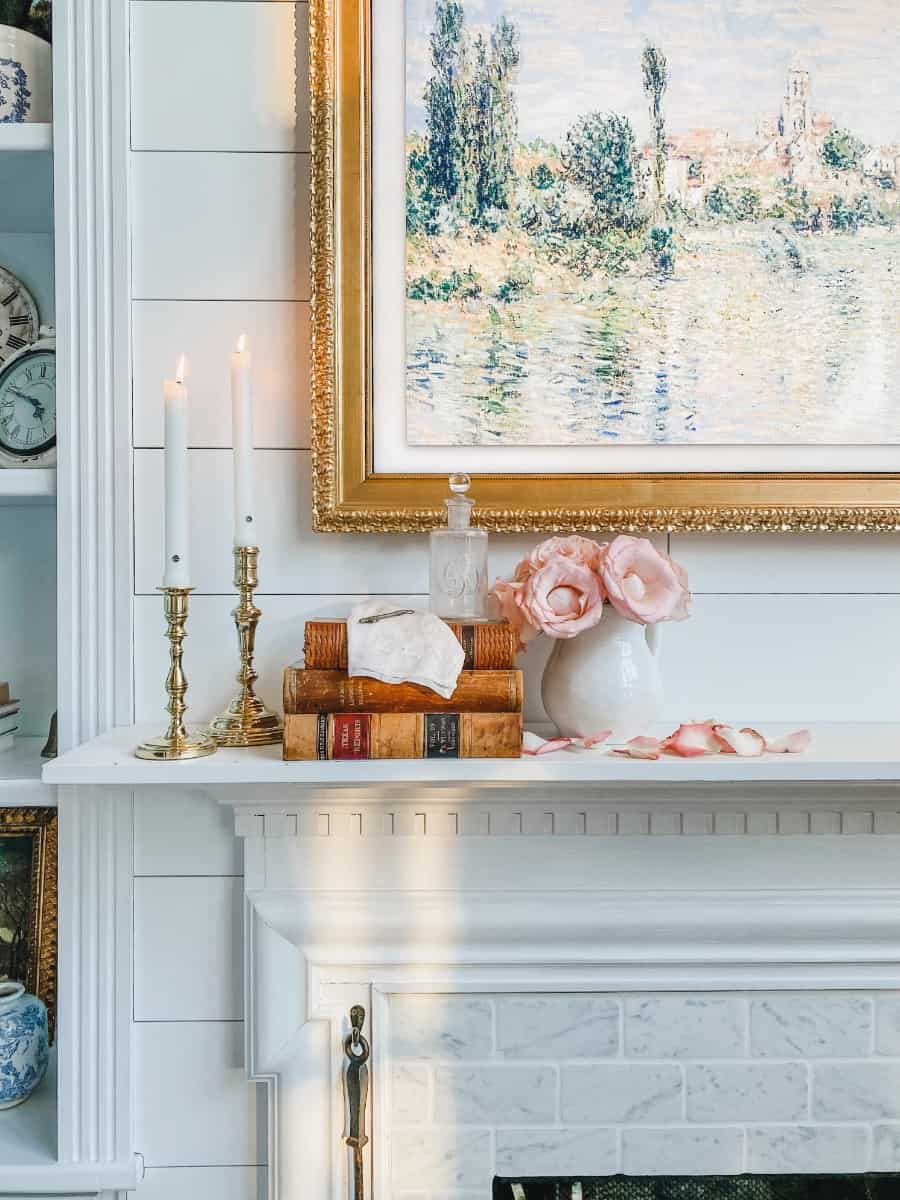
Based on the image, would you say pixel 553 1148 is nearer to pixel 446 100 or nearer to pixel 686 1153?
pixel 686 1153

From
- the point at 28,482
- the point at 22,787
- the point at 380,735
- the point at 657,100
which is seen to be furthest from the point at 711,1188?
the point at 657,100

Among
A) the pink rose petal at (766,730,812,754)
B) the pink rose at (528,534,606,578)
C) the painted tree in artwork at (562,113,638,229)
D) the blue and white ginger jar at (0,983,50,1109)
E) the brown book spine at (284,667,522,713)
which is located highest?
the painted tree in artwork at (562,113,638,229)

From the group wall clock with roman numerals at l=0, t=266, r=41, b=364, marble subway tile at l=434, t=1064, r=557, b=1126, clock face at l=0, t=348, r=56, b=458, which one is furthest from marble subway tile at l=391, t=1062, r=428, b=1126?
wall clock with roman numerals at l=0, t=266, r=41, b=364

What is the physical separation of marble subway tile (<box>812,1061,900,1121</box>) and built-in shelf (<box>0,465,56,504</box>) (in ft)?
3.41

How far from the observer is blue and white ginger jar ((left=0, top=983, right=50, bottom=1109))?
1027mm

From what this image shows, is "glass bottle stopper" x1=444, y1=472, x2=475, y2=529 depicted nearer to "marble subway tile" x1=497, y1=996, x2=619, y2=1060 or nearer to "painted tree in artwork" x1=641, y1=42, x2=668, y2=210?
"painted tree in artwork" x1=641, y1=42, x2=668, y2=210

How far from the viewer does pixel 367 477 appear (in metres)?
1.06

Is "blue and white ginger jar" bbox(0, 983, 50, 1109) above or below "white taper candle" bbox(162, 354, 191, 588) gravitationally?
below

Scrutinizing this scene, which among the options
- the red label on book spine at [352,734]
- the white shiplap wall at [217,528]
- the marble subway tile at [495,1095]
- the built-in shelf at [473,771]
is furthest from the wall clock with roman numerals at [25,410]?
the marble subway tile at [495,1095]

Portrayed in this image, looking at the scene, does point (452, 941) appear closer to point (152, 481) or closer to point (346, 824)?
point (346, 824)

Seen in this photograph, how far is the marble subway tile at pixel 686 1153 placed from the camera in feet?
3.45

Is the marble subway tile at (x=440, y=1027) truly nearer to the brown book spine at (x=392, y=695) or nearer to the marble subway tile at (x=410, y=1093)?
the marble subway tile at (x=410, y=1093)

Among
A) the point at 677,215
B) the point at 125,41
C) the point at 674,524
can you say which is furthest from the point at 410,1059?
the point at 125,41

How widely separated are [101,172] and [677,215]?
0.63 m
